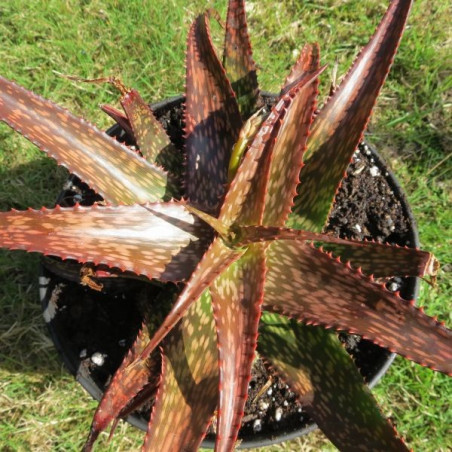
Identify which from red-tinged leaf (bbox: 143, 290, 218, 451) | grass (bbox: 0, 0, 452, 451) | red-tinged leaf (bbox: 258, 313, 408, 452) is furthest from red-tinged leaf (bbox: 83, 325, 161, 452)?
grass (bbox: 0, 0, 452, 451)

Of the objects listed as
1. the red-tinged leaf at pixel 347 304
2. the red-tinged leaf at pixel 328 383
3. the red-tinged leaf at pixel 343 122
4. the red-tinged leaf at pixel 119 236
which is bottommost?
the red-tinged leaf at pixel 328 383

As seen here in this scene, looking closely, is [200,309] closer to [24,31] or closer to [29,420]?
[29,420]

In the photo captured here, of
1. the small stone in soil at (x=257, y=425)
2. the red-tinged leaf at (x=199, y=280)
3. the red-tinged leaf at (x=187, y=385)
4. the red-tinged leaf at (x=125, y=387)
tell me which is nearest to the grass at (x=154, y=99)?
the small stone in soil at (x=257, y=425)

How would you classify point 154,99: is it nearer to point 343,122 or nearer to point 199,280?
point 343,122

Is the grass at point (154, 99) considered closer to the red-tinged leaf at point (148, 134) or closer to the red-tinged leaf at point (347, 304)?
the red-tinged leaf at point (148, 134)

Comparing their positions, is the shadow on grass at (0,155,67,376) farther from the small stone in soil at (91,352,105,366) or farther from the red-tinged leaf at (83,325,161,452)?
the red-tinged leaf at (83,325,161,452)

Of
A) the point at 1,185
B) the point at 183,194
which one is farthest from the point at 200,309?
the point at 1,185
